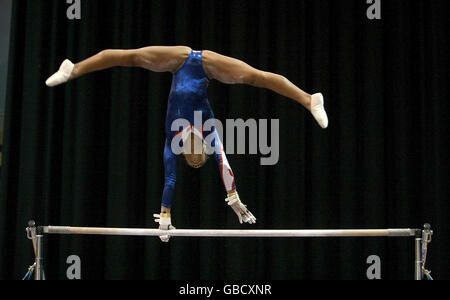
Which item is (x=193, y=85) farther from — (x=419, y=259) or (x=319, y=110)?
(x=419, y=259)

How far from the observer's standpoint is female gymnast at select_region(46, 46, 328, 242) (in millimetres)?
3896

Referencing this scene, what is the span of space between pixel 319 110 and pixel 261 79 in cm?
45

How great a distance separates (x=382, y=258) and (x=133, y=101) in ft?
9.59

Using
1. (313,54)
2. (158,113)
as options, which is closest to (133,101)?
(158,113)

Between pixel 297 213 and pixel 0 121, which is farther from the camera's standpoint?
pixel 0 121

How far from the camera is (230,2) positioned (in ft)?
19.2

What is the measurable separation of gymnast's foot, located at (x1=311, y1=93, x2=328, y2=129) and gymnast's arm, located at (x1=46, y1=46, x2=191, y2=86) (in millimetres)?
942
